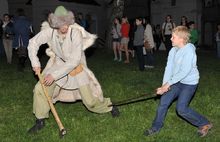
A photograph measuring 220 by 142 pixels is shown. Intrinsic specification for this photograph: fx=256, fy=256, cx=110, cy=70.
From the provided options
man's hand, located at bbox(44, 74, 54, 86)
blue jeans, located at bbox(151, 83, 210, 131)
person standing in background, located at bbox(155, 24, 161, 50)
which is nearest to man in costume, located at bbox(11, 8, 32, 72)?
man's hand, located at bbox(44, 74, 54, 86)

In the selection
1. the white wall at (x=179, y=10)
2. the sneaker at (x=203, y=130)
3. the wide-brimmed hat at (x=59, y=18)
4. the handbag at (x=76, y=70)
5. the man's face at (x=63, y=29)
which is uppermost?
the white wall at (x=179, y=10)

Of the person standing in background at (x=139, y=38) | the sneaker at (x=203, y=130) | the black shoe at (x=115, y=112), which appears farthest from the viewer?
the person standing in background at (x=139, y=38)

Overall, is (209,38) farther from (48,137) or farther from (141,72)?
(48,137)

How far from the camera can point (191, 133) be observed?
4109 mm

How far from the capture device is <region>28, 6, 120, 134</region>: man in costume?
3.84 meters

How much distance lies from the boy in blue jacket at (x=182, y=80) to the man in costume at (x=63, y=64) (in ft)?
3.77

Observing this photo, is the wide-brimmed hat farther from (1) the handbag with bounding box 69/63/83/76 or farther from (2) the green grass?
(2) the green grass

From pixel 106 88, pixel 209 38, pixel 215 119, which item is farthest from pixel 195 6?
pixel 215 119

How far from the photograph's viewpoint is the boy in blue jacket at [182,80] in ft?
12.1

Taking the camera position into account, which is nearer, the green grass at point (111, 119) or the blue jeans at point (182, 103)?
the blue jeans at point (182, 103)

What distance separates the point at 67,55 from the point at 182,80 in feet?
5.99

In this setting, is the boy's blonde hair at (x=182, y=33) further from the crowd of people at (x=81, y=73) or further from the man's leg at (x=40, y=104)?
the man's leg at (x=40, y=104)

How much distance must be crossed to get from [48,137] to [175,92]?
2112 millimetres

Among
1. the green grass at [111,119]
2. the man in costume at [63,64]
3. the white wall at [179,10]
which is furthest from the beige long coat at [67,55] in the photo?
the white wall at [179,10]
